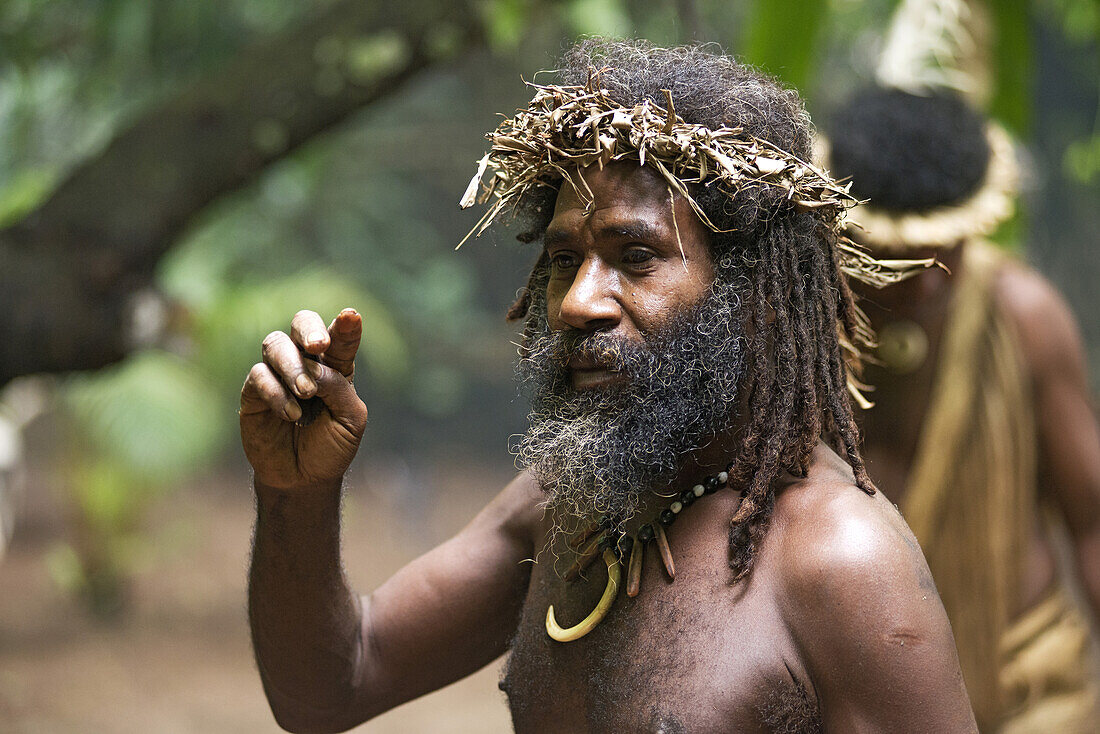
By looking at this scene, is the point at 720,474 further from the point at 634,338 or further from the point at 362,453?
the point at 362,453

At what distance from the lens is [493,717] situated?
6781 millimetres

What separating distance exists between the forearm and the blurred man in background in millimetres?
1522

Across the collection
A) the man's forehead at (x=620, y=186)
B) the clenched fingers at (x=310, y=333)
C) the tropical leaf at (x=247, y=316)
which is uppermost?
the man's forehead at (x=620, y=186)

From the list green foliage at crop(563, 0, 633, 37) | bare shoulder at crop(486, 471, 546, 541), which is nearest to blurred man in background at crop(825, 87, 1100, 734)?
bare shoulder at crop(486, 471, 546, 541)

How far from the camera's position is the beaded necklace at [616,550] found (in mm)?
1799

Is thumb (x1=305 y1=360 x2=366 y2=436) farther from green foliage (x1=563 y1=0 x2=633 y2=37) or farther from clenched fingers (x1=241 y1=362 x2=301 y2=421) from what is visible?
green foliage (x1=563 y1=0 x2=633 y2=37)

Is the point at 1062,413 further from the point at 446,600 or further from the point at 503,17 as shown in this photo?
the point at 503,17

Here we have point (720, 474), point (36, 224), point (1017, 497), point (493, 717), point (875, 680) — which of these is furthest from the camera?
point (493, 717)

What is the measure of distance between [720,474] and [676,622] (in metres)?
0.24

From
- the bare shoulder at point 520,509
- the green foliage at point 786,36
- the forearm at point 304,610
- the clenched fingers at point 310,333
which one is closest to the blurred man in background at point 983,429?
the green foliage at point 786,36

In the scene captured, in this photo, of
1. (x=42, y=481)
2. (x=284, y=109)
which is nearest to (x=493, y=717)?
(x=284, y=109)

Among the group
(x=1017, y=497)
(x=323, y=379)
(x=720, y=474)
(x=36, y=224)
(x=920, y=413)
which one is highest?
(x=323, y=379)

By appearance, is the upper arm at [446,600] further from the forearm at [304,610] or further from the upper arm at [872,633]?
the upper arm at [872,633]

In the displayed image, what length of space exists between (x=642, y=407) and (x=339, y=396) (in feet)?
1.43
